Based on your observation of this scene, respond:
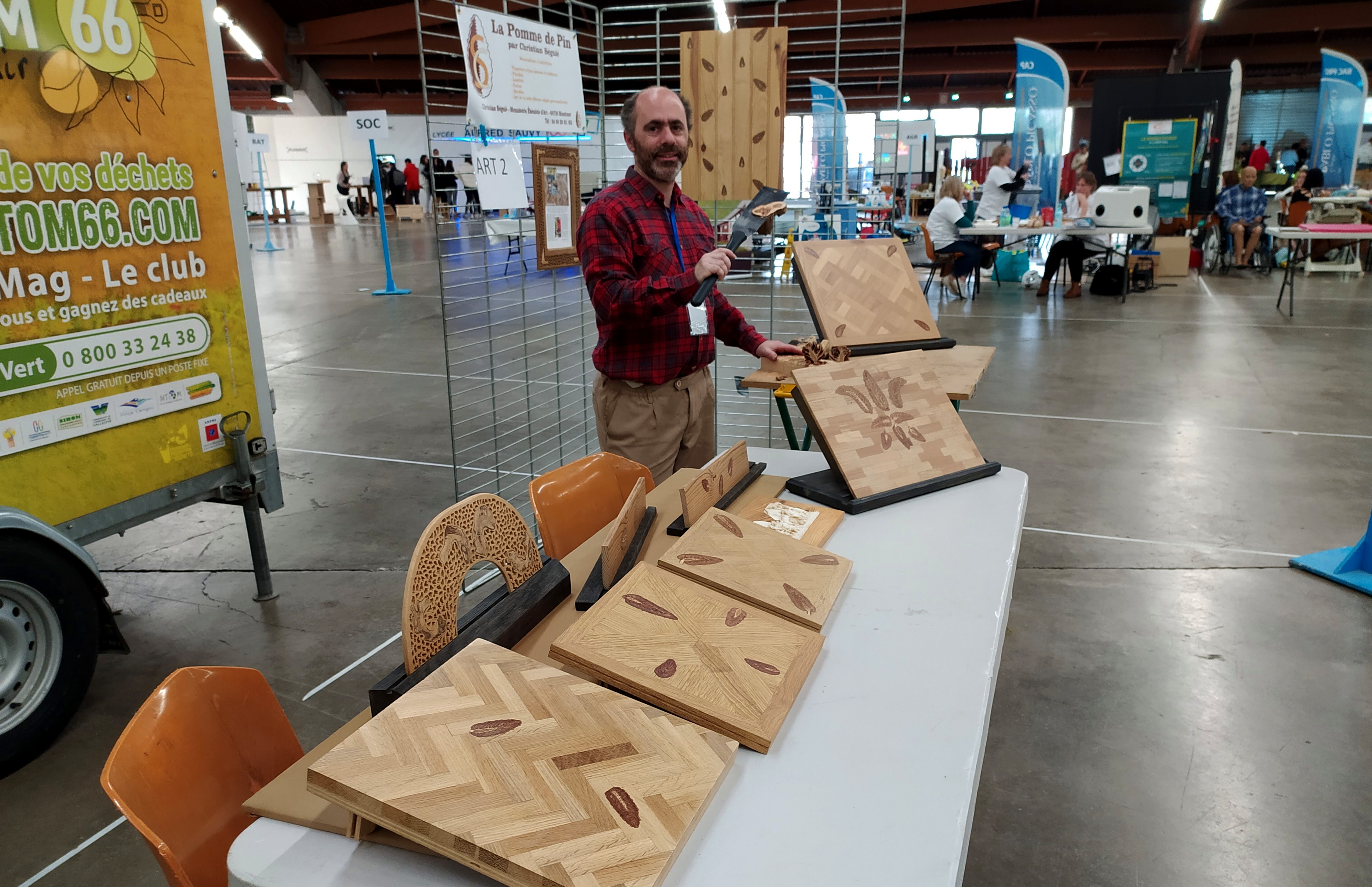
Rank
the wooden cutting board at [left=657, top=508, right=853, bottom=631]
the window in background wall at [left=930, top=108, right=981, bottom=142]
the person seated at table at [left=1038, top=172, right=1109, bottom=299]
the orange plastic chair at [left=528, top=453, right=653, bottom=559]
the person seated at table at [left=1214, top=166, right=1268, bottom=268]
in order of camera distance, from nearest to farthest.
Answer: the wooden cutting board at [left=657, top=508, right=853, bottom=631]
the orange plastic chair at [left=528, top=453, right=653, bottom=559]
the person seated at table at [left=1038, top=172, right=1109, bottom=299]
the person seated at table at [left=1214, top=166, right=1268, bottom=268]
the window in background wall at [left=930, top=108, right=981, bottom=142]

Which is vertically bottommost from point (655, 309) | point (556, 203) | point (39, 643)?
point (39, 643)

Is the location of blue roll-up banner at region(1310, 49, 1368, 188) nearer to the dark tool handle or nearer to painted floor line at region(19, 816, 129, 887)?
the dark tool handle

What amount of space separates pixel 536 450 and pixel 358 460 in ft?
3.05

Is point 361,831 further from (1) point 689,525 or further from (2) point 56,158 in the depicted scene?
(2) point 56,158

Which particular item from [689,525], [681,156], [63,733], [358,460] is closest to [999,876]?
[689,525]

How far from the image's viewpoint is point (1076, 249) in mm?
9641

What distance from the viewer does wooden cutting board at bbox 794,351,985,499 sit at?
1.74 metres

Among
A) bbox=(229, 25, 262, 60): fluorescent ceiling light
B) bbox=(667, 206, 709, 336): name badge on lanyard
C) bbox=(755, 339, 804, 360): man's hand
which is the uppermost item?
bbox=(229, 25, 262, 60): fluorescent ceiling light

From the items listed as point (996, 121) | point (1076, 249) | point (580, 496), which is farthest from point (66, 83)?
point (996, 121)

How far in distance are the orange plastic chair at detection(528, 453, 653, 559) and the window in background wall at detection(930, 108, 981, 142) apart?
2687 centimetres

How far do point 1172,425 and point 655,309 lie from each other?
4083 mm

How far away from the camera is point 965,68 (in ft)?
72.3

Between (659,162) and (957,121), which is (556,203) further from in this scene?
(957,121)

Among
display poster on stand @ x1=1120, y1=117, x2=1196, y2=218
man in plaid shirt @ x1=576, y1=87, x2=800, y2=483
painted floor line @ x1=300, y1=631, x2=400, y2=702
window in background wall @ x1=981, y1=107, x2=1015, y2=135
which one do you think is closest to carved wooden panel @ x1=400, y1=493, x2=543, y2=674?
man in plaid shirt @ x1=576, y1=87, x2=800, y2=483
